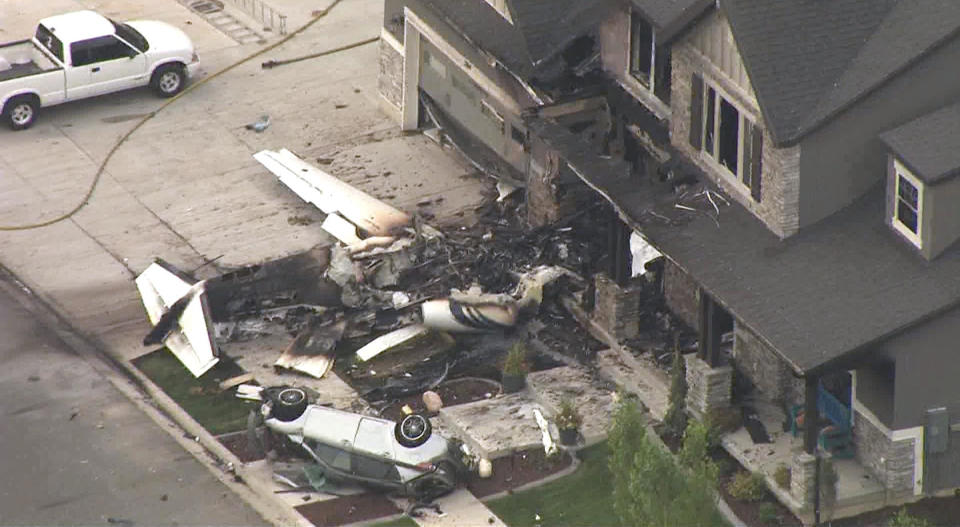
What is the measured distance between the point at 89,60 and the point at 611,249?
1537 centimetres

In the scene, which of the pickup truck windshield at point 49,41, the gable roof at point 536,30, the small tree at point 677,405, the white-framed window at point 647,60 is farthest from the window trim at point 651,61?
the pickup truck windshield at point 49,41

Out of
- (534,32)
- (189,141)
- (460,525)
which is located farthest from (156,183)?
(460,525)

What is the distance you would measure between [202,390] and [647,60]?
383 inches

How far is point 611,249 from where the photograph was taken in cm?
3872

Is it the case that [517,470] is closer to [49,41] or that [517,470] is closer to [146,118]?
[146,118]

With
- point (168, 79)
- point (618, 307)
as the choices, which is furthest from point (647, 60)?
point (168, 79)

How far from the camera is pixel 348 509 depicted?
3528cm

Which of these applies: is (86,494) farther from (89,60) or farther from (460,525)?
(89,60)

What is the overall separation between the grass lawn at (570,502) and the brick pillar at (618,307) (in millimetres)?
3552

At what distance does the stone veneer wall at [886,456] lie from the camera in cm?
3338

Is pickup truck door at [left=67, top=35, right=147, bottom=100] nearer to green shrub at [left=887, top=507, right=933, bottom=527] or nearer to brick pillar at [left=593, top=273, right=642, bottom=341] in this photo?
brick pillar at [left=593, top=273, right=642, bottom=341]

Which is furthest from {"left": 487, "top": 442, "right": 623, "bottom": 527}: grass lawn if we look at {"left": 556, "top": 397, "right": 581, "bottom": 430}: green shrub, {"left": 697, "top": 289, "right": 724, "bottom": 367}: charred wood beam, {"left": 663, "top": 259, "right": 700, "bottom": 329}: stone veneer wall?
{"left": 663, "top": 259, "right": 700, "bottom": 329}: stone veneer wall

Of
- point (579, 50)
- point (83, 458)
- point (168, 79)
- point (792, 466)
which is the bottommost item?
point (83, 458)

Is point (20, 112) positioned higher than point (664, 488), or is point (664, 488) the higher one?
point (20, 112)
